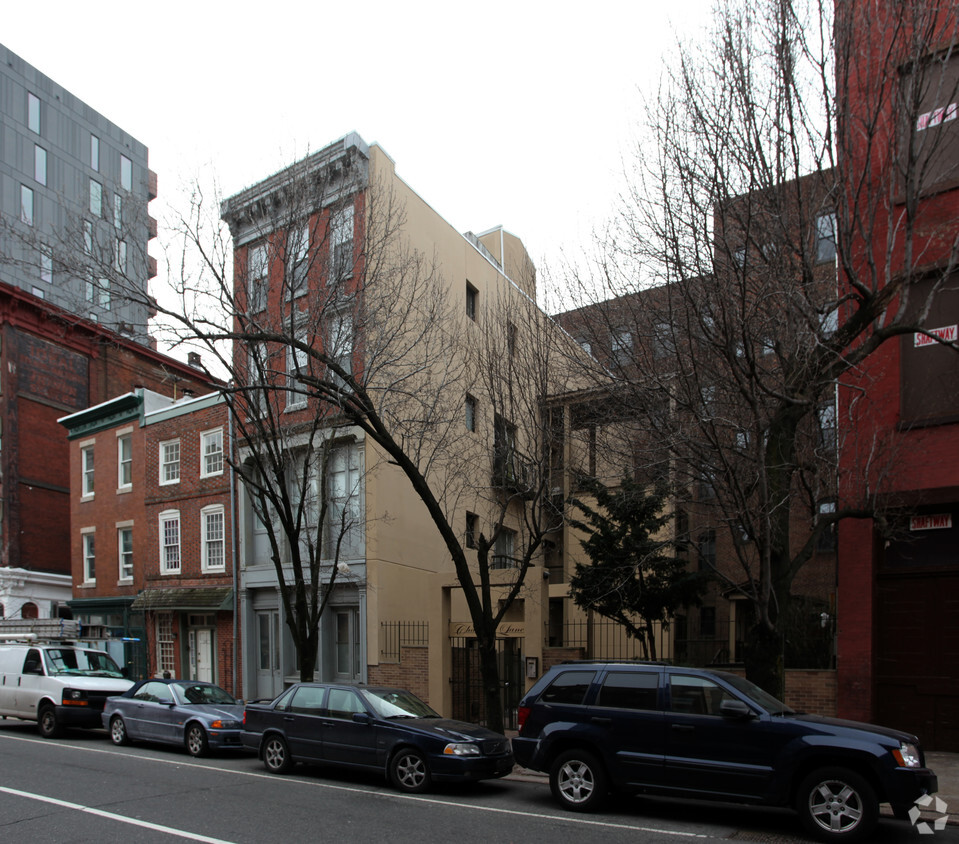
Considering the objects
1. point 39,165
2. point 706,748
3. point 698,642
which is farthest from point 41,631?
point 39,165

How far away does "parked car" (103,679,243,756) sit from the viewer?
14.4m

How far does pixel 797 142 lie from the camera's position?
1138 cm

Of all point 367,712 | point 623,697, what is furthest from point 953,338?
point 367,712

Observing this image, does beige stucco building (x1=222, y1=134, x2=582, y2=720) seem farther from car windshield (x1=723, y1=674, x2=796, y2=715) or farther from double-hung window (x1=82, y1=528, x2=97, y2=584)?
double-hung window (x1=82, y1=528, x2=97, y2=584)

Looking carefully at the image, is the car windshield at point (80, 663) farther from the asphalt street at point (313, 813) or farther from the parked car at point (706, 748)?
the parked car at point (706, 748)

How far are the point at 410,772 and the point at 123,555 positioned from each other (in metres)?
20.2

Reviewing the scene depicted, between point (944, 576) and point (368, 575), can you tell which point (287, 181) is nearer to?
point (368, 575)

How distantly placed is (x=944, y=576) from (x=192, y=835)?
11.5m

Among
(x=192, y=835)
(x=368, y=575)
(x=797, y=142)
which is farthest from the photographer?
(x=368, y=575)

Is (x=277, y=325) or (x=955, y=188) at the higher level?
(x=955, y=188)

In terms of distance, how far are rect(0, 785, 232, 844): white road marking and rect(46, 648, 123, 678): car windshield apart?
7588 mm

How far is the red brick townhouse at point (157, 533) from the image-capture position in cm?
2473

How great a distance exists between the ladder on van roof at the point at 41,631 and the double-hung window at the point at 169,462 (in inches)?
267

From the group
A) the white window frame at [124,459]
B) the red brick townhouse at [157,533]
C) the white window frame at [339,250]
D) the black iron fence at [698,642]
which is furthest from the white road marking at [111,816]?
the white window frame at [124,459]
